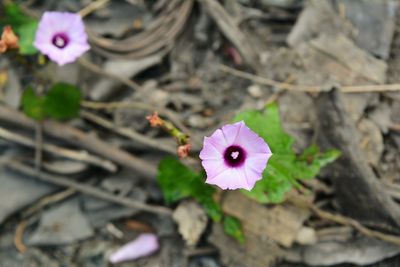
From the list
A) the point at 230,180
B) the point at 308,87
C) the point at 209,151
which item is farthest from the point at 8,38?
the point at 308,87

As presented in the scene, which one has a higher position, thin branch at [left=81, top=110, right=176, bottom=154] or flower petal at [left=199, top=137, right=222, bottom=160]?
thin branch at [left=81, top=110, right=176, bottom=154]

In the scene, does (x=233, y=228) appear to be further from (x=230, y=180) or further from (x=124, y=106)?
(x=124, y=106)

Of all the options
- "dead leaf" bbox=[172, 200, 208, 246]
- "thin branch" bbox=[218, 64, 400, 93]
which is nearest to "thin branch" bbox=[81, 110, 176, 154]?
"dead leaf" bbox=[172, 200, 208, 246]

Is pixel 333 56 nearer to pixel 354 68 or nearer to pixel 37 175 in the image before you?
pixel 354 68

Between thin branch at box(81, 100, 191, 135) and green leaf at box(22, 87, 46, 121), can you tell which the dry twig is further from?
thin branch at box(81, 100, 191, 135)

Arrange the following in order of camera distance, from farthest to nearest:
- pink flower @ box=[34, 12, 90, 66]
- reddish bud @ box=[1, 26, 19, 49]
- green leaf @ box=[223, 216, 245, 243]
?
green leaf @ box=[223, 216, 245, 243] → pink flower @ box=[34, 12, 90, 66] → reddish bud @ box=[1, 26, 19, 49]

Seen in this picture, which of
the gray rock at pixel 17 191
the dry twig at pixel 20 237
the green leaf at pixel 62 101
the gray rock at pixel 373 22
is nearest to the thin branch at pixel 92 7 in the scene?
the green leaf at pixel 62 101

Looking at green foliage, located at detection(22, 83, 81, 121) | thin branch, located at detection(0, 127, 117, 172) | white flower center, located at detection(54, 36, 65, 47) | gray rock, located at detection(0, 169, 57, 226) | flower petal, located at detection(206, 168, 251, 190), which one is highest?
white flower center, located at detection(54, 36, 65, 47)

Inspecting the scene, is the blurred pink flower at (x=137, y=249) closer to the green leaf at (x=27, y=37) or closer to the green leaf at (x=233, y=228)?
the green leaf at (x=233, y=228)
